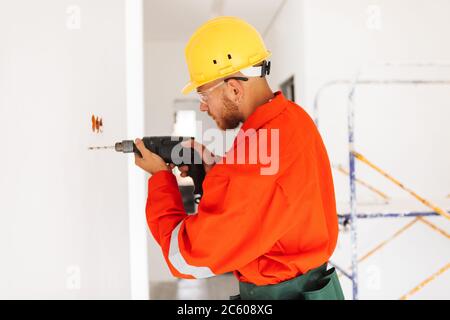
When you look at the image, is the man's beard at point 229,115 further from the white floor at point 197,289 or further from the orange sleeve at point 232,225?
the white floor at point 197,289

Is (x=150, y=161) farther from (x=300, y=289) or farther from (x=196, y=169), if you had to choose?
(x=300, y=289)

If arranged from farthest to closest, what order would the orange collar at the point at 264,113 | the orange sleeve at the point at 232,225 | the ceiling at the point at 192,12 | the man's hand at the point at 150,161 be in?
the ceiling at the point at 192,12
the man's hand at the point at 150,161
the orange collar at the point at 264,113
the orange sleeve at the point at 232,225

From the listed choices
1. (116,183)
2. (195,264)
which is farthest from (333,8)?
(195,264)

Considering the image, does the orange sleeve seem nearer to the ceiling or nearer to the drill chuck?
the drill chuck

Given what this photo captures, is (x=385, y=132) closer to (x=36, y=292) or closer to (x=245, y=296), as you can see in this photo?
(x=245, y=296)

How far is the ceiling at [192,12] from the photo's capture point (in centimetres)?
430

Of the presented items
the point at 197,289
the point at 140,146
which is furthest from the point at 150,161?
the point at 197,289

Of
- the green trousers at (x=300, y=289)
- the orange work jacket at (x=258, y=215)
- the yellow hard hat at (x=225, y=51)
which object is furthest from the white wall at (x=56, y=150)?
the green trousers at (x=300, y=289)

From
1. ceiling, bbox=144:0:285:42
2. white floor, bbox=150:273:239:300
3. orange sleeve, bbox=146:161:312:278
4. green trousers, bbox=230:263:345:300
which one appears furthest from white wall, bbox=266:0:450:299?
orange sleeve, bbox=146:161:312:278

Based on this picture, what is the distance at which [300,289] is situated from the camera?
1182mm

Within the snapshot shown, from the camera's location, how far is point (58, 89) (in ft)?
4.38

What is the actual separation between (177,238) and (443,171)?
304cm

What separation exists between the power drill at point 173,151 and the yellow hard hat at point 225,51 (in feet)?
0.73

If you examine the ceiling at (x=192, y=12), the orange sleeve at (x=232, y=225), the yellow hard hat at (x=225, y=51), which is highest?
the ceiling at (x=192, y=12)
